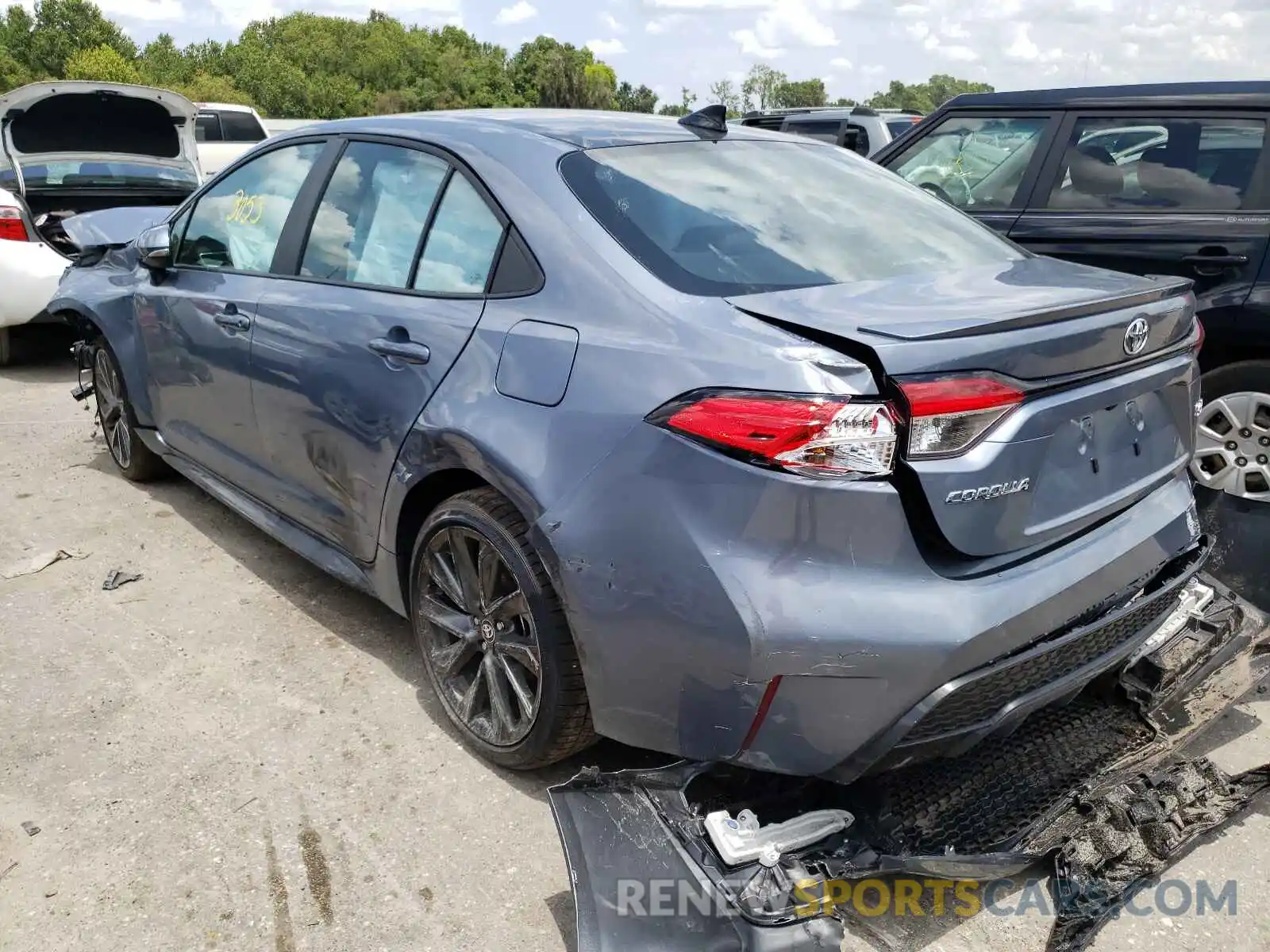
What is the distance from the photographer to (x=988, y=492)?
6.73 ft

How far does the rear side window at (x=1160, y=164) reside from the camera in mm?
4227

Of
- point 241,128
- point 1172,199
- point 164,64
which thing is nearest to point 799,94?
point 164,64

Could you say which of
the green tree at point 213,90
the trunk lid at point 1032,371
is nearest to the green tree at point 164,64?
the green tree at point 213,90

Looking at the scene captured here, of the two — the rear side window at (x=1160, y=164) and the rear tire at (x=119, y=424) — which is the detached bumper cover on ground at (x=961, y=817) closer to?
the rear side window at (x=1160, y=164)

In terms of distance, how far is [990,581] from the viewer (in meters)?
2.10

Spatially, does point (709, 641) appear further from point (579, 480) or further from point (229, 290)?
point (229, 290)

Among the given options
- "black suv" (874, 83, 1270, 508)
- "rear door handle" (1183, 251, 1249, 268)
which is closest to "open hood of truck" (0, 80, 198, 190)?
"black suv" (874, 83, 1270, 508)

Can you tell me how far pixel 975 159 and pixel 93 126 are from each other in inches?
271

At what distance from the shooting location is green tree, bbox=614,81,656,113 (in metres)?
A: 79.1

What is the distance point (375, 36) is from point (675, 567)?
10161cm

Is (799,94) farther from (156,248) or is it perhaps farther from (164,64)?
(156,248)

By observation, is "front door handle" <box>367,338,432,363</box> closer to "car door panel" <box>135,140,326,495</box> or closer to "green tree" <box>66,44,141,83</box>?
"car door panel" <box>135,140,326,495</box>

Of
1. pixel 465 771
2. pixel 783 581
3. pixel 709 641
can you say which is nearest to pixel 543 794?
pixel 465 771

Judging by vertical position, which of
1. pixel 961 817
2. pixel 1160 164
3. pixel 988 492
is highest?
pixel 1160 164
